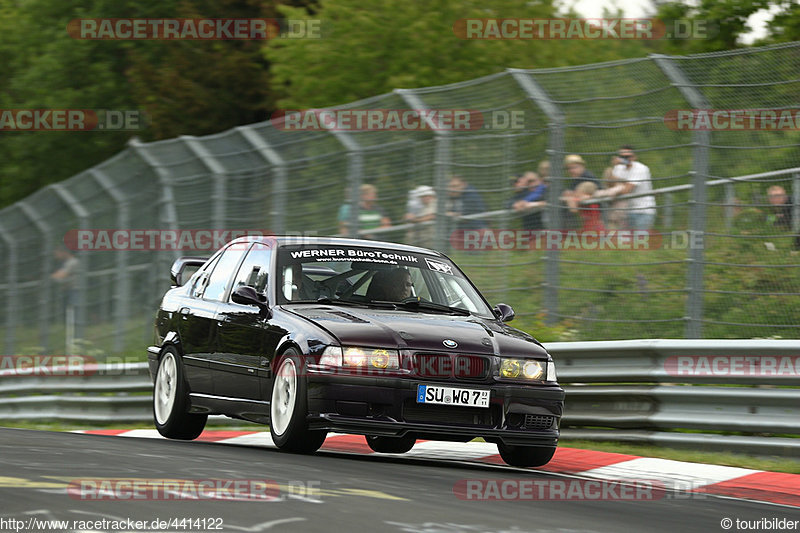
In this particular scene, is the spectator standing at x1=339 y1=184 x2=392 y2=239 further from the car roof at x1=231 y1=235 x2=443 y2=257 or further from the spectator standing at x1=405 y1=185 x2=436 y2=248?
the car roof at x1=231 y1=235 x2=443 y2=257

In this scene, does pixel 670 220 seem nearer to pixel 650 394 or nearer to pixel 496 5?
pixel 650 394

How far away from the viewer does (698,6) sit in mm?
29359

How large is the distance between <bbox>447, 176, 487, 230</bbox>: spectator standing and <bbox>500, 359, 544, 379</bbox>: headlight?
15.4 feet

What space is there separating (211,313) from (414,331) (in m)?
2.23

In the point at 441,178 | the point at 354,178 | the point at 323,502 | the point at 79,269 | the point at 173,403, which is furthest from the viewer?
the point at 79,269

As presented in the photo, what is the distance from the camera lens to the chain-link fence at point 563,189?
428 inches

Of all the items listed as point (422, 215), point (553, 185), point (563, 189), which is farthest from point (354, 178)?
point (563, 189)

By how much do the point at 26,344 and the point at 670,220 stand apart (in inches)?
523

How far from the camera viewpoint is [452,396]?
343 inches

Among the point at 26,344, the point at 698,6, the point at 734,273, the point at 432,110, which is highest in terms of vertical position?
the point at 698,6

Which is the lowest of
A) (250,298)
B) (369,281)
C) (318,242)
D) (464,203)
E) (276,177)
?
(250,298)

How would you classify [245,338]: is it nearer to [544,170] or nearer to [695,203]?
[695,203]

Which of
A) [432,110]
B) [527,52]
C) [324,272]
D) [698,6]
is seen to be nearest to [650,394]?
[324,272]

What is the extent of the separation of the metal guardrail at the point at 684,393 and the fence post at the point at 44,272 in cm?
1178
